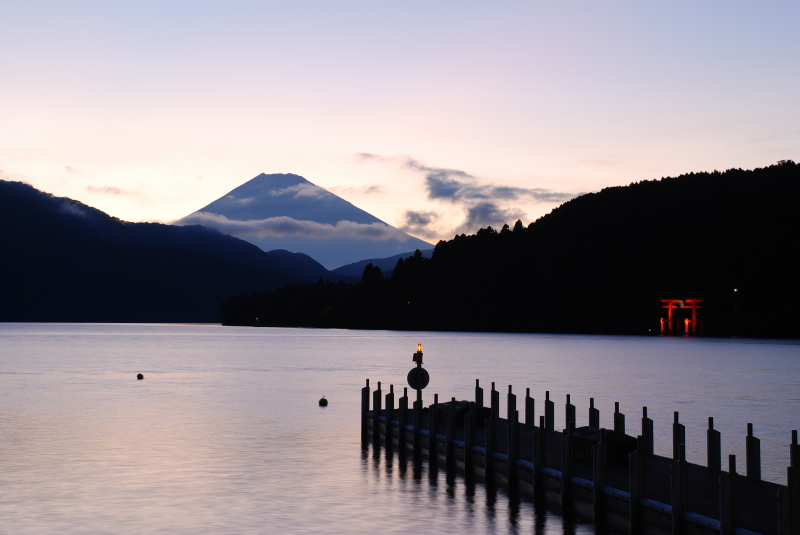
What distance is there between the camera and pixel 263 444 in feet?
126

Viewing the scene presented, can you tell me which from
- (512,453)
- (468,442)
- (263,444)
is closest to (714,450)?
(512,453)

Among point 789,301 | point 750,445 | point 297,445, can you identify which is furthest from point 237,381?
point 789,301

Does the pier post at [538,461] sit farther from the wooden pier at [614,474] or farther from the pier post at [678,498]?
the pier post at [678,498]

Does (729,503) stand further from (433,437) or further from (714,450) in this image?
(433,437)

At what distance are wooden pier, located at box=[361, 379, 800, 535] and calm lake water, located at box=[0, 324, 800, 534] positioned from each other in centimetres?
97

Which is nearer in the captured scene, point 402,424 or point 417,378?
point 417,378

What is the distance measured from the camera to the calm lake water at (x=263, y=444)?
24.6 m

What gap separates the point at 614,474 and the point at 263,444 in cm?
2013

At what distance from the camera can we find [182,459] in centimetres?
3438

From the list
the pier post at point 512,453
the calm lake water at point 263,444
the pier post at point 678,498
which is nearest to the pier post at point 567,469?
the calm lake water at point 263,444

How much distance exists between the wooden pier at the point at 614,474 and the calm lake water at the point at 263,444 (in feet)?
3.18

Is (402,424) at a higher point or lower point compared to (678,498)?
lower

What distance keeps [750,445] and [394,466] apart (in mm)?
13349

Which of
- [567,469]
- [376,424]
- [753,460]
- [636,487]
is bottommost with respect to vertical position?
[376,424]
